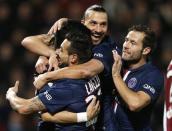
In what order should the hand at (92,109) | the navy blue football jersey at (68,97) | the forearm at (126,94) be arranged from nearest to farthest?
the navy blue football jersey at (68,97) < the hand at (92,109) < the forearm at (126,94)

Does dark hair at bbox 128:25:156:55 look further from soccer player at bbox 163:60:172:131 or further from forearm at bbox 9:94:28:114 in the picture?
forearm at bbox 9:94:28:114

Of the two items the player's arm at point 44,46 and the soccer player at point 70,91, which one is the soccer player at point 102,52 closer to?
the player's arm at point 44,46

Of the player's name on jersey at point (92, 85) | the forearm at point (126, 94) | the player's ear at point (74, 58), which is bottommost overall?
A: the forearm at point (126, 94)

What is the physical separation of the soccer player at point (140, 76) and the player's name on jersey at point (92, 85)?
28cm

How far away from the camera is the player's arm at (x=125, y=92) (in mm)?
6344

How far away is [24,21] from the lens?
439 inches

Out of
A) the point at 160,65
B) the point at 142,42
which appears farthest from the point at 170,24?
the point at 142,42

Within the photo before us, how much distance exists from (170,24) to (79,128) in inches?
241

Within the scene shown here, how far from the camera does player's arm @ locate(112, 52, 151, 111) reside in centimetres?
634

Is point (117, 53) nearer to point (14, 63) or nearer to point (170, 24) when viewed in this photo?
point (14, 63)

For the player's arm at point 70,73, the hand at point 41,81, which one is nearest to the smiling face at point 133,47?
the player's arm at point 70,73

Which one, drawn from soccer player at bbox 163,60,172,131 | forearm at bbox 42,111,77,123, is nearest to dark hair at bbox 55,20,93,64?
forearm at bbox 42,111,77,123

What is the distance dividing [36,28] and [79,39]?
5.07 m

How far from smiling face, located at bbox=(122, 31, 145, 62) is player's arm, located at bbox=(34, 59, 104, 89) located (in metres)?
0.49
